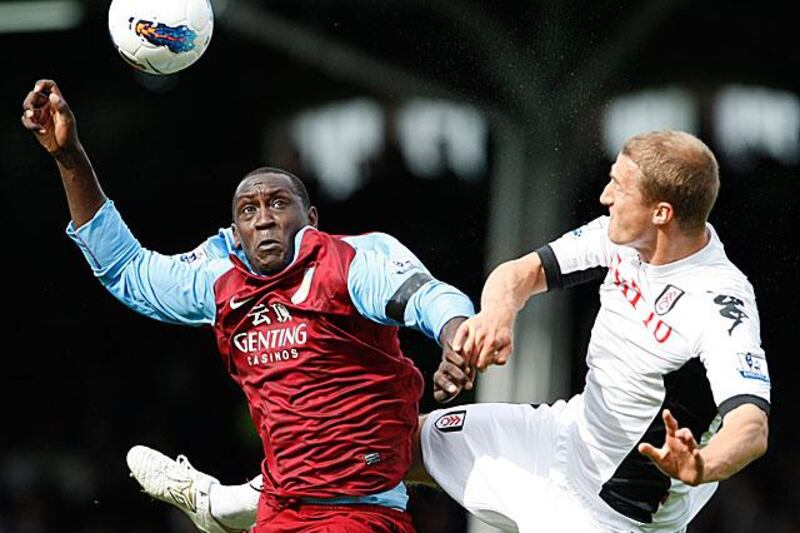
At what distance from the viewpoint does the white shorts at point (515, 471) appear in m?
5.43

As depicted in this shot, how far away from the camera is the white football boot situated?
6066mm

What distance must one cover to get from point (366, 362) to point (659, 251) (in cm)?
98

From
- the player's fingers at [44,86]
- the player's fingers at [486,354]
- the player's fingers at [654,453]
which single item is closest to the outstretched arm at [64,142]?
the player's fingers at [44,86]

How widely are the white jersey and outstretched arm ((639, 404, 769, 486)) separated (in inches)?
5.5

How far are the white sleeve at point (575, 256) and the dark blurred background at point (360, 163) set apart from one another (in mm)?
3451

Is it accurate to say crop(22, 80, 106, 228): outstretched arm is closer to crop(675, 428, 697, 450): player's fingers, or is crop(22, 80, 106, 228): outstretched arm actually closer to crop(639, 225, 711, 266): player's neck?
crop(639, 225, 711, 266): player's neck

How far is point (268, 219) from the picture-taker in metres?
5.33

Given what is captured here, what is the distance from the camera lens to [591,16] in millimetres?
9273

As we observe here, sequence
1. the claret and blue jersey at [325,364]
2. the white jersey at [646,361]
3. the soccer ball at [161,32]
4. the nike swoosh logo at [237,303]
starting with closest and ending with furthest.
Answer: the white jersey at [646,361] → the claret and blue jersey at [325,364] → the nike swoosh logo at [237,303] → the soccer ball at [161,32]

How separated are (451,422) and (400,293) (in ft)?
2.84

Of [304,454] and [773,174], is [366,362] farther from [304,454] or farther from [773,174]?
[773,174]

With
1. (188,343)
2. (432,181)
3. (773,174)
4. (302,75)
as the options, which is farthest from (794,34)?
(188,343)

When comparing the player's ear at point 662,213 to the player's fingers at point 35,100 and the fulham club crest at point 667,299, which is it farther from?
the player's fingers at point 35,100

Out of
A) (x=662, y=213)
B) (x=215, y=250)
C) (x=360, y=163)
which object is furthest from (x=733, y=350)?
(x=360, y=163)
